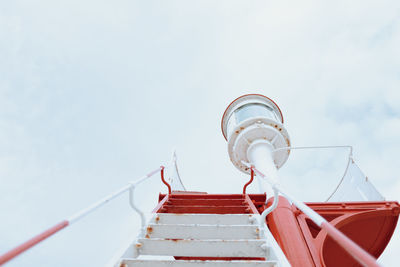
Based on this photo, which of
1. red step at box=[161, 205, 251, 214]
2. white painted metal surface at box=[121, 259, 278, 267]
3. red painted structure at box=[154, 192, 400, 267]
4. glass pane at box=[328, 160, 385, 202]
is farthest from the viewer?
glass pane at box=[328, 160, 385, 202]

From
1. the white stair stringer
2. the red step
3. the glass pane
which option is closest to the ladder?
the white stair stringer

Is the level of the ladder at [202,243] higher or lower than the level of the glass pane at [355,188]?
lower

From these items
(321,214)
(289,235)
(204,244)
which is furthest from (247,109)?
(204,244)

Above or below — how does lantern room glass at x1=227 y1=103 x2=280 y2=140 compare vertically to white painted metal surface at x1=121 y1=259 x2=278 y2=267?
above

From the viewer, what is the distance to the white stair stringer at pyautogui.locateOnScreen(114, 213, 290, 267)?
2.24 metres

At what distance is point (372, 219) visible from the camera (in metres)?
4.45

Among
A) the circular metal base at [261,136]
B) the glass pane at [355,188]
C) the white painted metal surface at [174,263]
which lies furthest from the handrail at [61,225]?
the glass pane at [355,188]

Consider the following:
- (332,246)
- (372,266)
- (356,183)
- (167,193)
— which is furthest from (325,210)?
(372,266)

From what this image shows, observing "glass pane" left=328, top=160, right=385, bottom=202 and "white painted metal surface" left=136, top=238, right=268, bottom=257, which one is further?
"glass pane" left=328, top=160, right=385, bottom=202

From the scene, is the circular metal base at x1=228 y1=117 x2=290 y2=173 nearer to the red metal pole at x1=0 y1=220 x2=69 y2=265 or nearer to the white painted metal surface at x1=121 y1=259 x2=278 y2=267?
the white painted metal surface at x1=121 y1=259 x2=278 y2=267

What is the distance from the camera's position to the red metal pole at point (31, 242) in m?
1.01

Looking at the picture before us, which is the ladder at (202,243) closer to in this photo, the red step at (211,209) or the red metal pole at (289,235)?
the red step at (211,209)

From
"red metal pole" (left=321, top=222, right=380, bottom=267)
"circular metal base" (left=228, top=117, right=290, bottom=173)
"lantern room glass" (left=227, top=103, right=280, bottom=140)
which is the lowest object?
"red metal pole" (left=321, top=222, right=380, bottom=267)

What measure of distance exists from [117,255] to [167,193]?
2.82 m
